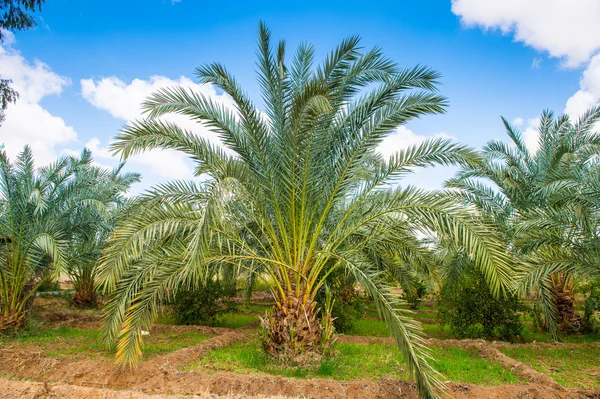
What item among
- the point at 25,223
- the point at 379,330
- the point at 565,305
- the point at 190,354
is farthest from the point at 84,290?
the point at 565,305

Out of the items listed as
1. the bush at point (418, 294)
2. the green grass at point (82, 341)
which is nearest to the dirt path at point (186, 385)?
the green grass at point (82, 341)

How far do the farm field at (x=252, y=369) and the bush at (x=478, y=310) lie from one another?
87 cm

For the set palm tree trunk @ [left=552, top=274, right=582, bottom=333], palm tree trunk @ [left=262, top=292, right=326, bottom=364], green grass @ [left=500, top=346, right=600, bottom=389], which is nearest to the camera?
green grass @ [left=500, top=346, right=600, bottom=389]

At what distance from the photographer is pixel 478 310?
10.2 metres

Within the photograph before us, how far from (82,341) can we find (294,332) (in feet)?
17.3

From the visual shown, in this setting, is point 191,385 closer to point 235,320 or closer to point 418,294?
point 235,320

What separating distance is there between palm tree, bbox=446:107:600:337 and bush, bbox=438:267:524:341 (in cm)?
83

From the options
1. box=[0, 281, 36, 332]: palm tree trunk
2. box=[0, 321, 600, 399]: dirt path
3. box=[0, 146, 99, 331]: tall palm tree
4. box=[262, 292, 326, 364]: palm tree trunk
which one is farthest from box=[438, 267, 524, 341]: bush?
box=[0, 281, 36, 332]: palm tree trunk

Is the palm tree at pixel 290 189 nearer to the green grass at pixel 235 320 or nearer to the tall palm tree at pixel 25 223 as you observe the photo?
the tall palm tree at pixel 25 223

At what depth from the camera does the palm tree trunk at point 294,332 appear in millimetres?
7234

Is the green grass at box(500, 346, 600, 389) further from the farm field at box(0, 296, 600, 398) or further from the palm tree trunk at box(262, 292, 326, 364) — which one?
the palm tree trunk at box(262, 292, 326, 364)

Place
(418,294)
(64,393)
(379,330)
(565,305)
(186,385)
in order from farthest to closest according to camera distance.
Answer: (418,294)
(379,330)
(565,305)
(186,385)
(64,393)

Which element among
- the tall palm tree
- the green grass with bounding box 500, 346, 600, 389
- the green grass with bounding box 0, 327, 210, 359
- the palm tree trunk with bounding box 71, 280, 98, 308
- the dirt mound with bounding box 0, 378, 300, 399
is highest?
the tall palm tree

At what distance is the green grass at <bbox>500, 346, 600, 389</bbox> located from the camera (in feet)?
22.7
